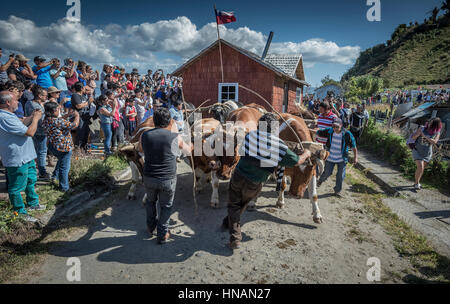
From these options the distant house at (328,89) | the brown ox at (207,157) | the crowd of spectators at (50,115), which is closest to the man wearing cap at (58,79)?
the crowd of spectators at (50,115)

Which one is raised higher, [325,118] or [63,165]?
[325,118]

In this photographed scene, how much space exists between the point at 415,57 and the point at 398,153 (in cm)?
7264

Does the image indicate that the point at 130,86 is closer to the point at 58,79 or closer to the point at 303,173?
the point at 58,79

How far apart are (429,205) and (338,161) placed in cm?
242

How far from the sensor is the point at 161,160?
348 cm

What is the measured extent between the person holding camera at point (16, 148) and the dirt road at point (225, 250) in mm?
1056

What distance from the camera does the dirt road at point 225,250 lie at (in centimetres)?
316

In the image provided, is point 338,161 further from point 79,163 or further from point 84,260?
point 79,163

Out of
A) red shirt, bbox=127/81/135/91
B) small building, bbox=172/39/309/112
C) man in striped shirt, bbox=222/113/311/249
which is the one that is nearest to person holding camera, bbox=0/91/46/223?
man in striped shirt, bbox=222/113/311/249

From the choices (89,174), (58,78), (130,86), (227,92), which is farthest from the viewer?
(227,92)

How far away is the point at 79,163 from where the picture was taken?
5.99 meters

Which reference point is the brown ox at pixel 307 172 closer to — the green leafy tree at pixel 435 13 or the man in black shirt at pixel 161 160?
the man in black shirt at pixel 161 160

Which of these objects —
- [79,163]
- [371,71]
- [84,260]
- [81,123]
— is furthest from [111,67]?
[371,71]
